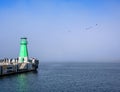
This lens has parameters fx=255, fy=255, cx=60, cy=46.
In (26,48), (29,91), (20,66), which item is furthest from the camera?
(26,48)

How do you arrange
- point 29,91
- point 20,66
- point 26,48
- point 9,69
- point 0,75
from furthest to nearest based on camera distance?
point 26,48, point 20,66, point 9,69, point 0,75, point 29,91

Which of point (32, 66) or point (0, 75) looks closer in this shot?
point (0, 75)

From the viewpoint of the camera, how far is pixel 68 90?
1809 inches

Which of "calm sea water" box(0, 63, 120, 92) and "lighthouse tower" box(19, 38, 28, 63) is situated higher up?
"lighthouse tower" box(19, 38, 28, 63)

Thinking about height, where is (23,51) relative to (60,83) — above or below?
above

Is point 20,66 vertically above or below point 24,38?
below

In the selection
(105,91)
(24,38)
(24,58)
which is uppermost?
(24,38)

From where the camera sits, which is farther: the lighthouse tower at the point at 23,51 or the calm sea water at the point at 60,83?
the lighthouse tower at the point at 23,51

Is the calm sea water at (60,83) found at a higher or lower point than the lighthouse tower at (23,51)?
lower

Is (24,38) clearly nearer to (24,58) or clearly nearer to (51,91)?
(24,58)

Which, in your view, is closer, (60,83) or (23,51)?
(60,83)

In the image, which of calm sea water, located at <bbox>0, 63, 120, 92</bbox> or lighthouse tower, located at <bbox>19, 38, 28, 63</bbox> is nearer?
calm sea water, located at <bbox>0, 63, 120, 92</bbox>

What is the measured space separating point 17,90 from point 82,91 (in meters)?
11.6

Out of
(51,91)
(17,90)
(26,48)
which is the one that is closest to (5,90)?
(17,90)
